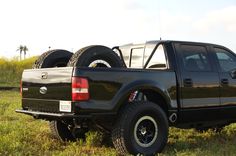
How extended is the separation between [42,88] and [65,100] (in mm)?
632

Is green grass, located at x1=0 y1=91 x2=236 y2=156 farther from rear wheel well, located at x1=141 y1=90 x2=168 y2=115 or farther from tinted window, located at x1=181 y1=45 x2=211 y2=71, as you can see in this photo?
tinted window, located at x1=181 y1=45 x2=211 y2=71

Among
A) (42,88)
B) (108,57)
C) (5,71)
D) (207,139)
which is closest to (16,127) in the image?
(42,88)

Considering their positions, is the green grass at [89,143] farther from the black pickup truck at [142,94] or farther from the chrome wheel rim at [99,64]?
the chrome wheel rim at [99,64]

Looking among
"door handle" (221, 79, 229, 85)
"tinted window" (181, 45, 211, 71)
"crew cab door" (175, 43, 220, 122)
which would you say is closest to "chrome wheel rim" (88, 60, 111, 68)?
"crew cab door" (175, 43, 220, 122)

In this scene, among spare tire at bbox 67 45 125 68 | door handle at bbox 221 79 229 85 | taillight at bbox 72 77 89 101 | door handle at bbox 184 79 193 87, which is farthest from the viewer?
door handle at bbox 221 79 229 85

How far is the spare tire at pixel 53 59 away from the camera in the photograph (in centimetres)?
744

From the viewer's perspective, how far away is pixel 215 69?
25.9 feet

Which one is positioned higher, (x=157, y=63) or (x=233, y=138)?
(x=157, y=63)

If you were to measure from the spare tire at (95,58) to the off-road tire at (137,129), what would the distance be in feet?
2.29

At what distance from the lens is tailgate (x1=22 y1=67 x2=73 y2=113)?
628cm

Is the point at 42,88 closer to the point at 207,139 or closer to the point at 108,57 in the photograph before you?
the point at 108,57

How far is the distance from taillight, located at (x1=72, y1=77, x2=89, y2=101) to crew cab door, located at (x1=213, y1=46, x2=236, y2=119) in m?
2.83

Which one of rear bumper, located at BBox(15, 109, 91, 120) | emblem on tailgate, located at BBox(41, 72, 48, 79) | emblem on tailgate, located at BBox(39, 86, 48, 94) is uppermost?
emblem on tailgate, located at BBox(41, 72, 48, 79)

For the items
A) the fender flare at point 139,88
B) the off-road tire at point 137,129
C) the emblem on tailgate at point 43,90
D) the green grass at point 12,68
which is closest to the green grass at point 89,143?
the off-road tire at point 137,129
